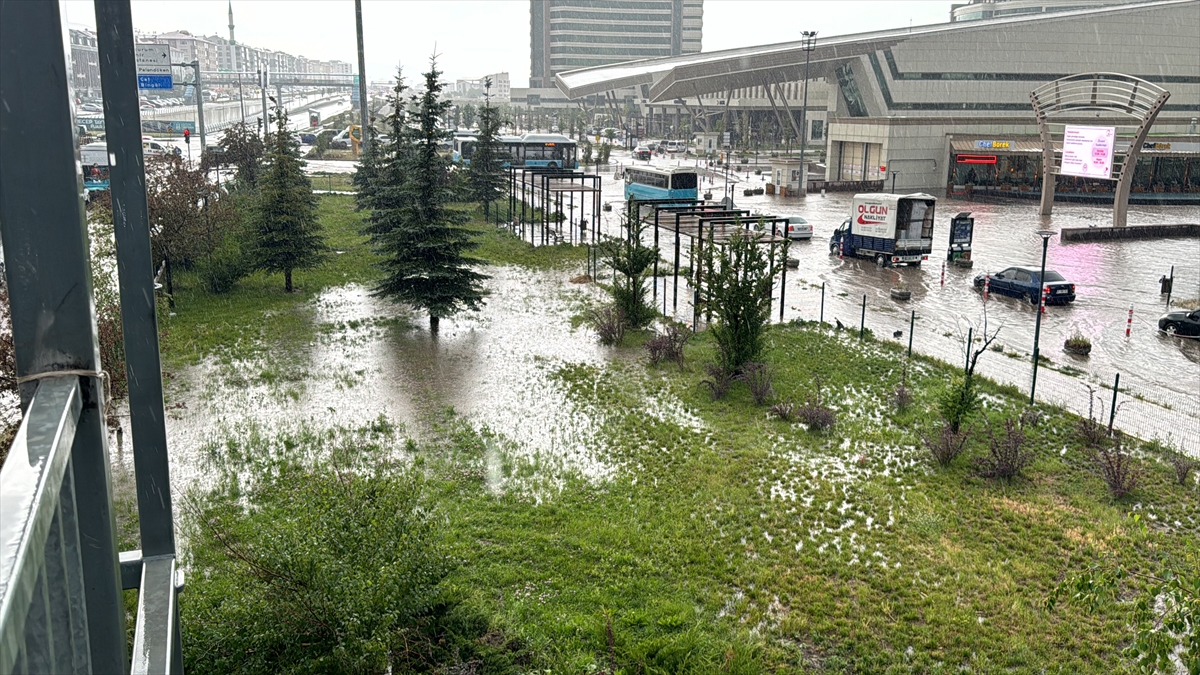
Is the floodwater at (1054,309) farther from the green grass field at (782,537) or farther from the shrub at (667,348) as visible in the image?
the shrub at (667,348)

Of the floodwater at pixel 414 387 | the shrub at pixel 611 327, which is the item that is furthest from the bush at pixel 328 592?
the shrub at pixel 611 327

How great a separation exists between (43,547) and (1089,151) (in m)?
55.7

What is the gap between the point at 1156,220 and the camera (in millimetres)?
51500

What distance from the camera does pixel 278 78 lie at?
9856 centimetres

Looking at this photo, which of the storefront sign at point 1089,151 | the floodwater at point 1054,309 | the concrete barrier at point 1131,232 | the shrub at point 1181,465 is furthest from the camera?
the storefront sign at point 1089,151

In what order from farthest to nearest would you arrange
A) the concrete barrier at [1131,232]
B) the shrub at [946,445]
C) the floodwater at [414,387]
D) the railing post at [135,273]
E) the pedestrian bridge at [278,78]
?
the pedestrian bridge at [278,78] → the concrete barrier at [1131,232] → the floodwater at [414,387] → the shrub at [946,445] → the railing post at [135,273]

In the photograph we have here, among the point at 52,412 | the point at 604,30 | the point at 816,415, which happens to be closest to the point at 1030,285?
the point at 816,415

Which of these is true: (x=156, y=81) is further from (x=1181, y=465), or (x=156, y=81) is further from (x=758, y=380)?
(x=1181, y=465)

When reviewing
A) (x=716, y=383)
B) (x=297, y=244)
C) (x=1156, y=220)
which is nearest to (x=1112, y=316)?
(x=716, y=383)

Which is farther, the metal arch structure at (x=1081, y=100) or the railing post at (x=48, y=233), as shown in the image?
the metal arch structure at (x=1081, y=100)

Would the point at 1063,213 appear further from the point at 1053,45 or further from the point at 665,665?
the point at 665,665

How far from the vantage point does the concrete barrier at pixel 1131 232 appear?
143 feet

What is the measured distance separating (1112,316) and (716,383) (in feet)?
49.7

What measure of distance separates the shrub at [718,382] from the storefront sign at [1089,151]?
38.2m
